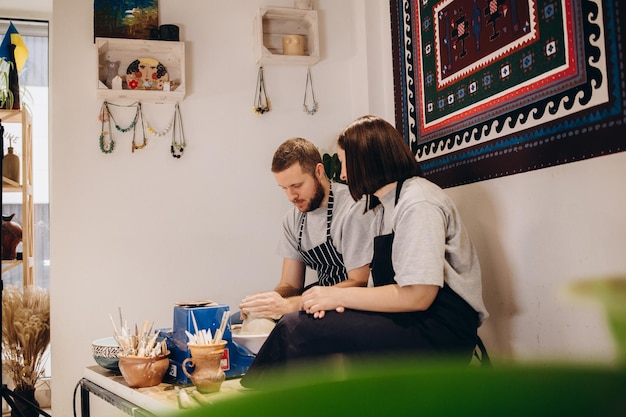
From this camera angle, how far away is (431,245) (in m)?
1.69

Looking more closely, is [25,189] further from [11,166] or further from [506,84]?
[506,84]

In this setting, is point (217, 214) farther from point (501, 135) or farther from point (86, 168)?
point (501, 135)

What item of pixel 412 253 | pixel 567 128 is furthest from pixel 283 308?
pixel 567 128

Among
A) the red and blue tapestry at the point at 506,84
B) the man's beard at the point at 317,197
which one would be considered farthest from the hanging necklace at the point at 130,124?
the red and blue tapestry at the point at 506,84

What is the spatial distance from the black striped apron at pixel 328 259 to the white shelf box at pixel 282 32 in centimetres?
93

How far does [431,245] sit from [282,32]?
1960 mm

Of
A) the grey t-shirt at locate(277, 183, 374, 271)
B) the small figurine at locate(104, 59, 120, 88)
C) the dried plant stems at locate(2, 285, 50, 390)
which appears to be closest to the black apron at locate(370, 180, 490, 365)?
the grey t-shirt at locate(277, 183, 374, 271)

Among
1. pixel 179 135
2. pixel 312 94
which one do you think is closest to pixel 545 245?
pixel 312 94

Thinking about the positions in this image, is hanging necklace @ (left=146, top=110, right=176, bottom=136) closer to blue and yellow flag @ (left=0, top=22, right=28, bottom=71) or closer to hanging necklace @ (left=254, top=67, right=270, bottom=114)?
hanging necklace @ (left=254, top=67, right=270, bottom=114)

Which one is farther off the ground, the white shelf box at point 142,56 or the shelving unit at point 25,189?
the white shelf box at point 142,56

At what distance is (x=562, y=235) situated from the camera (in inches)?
72.2

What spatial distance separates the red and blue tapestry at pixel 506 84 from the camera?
1.68 metres

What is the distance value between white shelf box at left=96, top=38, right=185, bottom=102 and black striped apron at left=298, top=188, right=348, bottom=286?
38.5 inches

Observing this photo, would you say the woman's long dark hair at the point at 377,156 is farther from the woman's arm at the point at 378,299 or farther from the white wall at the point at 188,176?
the white wall at the point at 188,176
